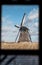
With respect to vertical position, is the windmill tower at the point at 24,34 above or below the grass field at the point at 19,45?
above

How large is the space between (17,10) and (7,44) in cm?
47

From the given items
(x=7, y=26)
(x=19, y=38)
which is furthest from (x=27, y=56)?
(x=7, y=26)

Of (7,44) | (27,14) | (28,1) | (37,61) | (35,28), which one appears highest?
(28,1)

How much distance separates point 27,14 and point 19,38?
1.14ft

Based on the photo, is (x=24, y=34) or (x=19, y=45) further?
(x=24, y=34)

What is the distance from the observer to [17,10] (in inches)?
107

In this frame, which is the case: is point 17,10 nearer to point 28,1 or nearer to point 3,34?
point 28,1

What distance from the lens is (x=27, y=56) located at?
2.69m

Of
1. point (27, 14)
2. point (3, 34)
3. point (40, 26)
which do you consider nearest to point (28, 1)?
point (27, 14)

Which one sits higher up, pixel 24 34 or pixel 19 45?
pixel 24 34

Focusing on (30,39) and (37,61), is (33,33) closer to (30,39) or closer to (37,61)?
(30,39)

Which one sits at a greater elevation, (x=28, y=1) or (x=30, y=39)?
(x=28, y=1)

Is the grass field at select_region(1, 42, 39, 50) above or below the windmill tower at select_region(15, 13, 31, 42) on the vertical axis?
below

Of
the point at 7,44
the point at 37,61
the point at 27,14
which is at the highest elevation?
the point at 27,14
